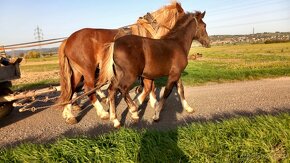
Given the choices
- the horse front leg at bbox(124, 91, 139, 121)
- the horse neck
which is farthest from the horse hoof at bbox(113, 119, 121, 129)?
the horse neck

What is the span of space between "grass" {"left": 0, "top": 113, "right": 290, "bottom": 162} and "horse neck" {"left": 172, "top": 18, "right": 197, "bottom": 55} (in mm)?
2820

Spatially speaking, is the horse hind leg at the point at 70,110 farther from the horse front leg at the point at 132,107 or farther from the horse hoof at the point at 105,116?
the horse front leg at the point at 132,107

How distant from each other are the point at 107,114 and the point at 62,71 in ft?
4.80

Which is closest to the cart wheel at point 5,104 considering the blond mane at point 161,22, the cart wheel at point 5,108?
the cart wheel at point 5,108

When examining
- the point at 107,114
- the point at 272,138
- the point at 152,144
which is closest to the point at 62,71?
the point at 107,114

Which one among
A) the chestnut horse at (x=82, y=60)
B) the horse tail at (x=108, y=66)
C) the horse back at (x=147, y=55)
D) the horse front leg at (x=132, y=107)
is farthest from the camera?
the chestnut horse at (x=82, y=60)

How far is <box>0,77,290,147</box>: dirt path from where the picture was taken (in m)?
6.23

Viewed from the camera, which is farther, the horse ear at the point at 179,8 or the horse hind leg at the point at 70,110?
the horse ear at the point at 179,8

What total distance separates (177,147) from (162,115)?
2.89m

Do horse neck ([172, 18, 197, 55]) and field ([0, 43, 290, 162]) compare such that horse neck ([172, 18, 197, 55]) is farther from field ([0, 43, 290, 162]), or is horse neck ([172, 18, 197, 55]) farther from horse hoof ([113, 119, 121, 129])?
field ([0, 43, 290, 162])

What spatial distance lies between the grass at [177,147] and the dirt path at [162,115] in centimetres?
158

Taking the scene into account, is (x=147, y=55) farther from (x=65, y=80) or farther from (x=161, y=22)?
(x=65, y=80)

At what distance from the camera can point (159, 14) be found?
302 inches

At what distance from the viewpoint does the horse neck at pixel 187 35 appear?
698cm
